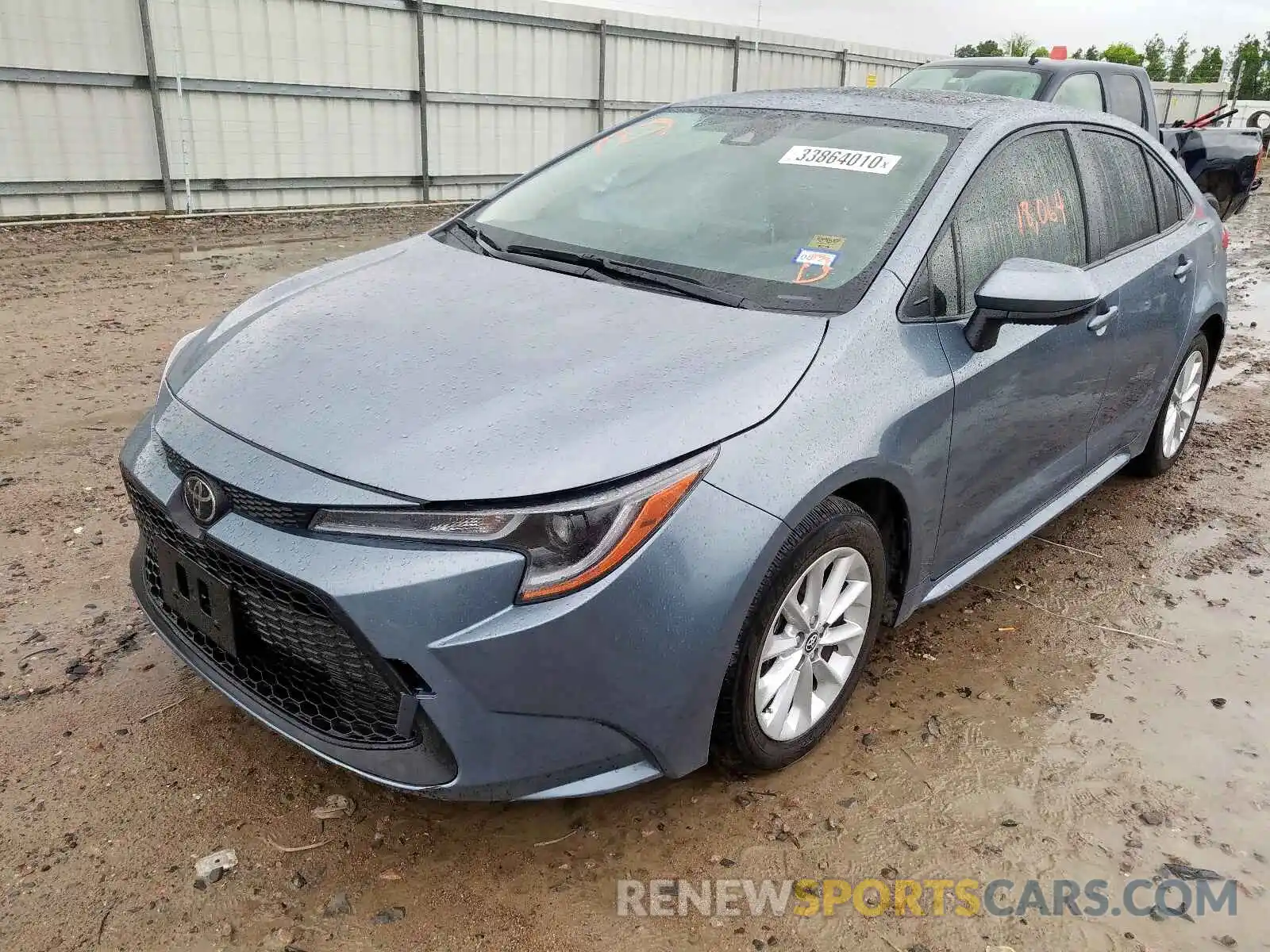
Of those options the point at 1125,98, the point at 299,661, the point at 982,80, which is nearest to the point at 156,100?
the point at 982,80

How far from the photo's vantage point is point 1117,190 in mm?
3592

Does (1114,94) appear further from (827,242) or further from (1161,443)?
(827,242)

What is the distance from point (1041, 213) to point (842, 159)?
69 centimetres

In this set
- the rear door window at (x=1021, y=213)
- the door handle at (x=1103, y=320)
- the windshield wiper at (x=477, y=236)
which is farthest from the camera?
the door handle at (x=1103, y=320)

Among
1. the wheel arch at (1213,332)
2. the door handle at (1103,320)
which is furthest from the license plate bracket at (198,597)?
the wheel arch at (1213,332)

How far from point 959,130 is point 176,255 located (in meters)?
7.41

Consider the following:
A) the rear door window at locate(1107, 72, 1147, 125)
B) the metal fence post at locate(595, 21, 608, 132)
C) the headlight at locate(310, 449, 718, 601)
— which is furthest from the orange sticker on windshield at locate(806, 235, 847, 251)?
the metal fence post at locate(595, 21, 608, 132)

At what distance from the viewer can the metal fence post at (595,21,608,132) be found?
45.0 ft

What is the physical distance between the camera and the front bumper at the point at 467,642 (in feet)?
6.06

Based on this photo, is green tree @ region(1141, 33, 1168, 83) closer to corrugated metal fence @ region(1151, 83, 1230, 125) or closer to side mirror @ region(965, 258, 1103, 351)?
corrugated metal fence @ region(1151, 83, 1230, 125)

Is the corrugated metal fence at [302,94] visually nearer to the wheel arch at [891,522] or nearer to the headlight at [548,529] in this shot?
the headlight at [548,529]

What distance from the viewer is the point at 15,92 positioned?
8992 mm

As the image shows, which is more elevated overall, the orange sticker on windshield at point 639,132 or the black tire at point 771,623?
the orange sticker on windshield at point 639,132

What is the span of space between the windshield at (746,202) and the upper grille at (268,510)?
124 cm
